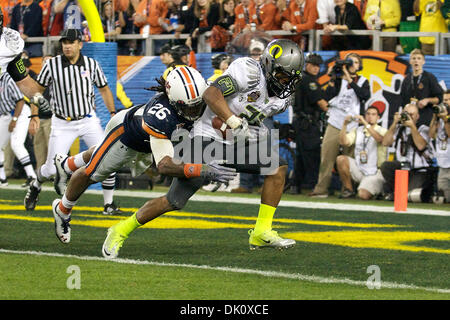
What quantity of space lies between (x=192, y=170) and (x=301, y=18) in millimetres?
7765

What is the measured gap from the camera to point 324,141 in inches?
534

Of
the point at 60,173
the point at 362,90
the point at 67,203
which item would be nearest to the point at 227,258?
the point at 67,203

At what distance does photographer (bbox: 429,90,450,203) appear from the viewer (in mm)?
12477

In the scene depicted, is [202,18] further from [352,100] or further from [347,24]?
[352,100]

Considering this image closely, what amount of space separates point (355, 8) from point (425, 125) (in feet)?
6.59

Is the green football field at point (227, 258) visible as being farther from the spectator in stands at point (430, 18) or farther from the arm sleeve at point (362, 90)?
the spectator in stands at point (430, 18)

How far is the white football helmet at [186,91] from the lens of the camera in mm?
6941

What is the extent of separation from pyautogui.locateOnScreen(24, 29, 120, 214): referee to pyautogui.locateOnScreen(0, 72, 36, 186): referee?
3048mm

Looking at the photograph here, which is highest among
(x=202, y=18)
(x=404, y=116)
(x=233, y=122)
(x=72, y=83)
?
(x=202, y=18)

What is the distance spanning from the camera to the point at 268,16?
1441cm

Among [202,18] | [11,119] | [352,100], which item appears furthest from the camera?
[202,18]

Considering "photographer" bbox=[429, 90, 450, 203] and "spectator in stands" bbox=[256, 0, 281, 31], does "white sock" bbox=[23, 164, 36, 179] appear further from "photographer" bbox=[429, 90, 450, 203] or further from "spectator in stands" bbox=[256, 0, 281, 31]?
"photographer" bbox=[429, 90, 450, 203]

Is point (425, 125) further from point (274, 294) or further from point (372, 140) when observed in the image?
point (274, 294)

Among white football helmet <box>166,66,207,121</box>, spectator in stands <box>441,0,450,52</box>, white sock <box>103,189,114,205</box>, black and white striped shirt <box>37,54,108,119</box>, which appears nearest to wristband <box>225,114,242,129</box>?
white football helmet <box>166,66,207,121</box>
